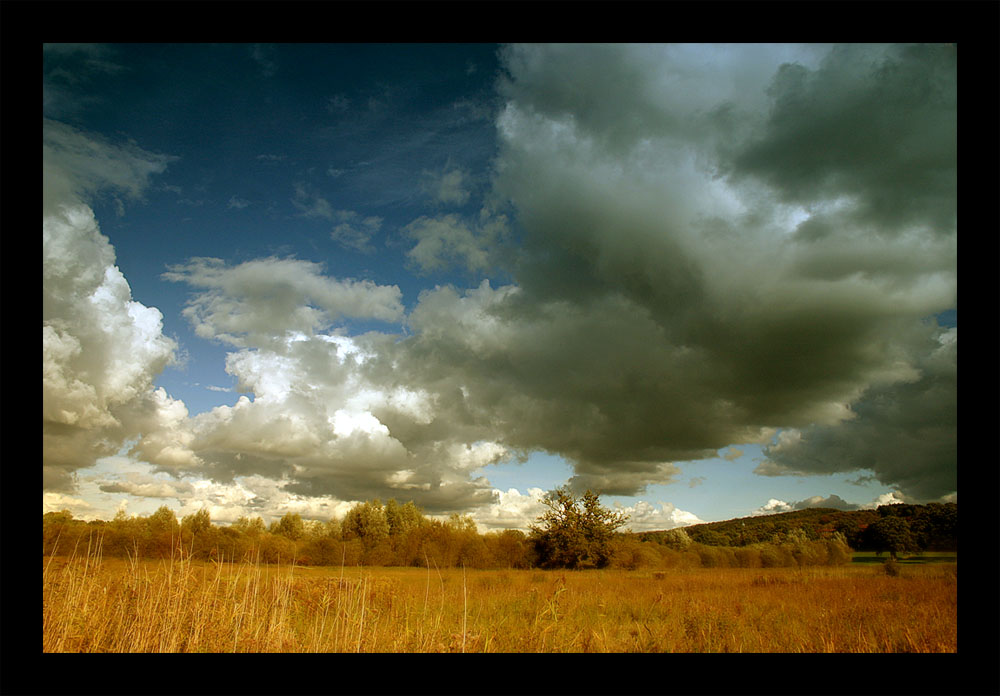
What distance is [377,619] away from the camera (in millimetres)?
5891

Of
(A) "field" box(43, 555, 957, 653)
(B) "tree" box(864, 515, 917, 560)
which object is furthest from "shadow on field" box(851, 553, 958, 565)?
(A) "field" box(43, 555, 957, 653)

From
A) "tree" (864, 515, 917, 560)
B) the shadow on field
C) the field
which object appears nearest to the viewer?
the field

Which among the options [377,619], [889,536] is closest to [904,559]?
[889,536]

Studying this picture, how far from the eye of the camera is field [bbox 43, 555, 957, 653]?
493 cm

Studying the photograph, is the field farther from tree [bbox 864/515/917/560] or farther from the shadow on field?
tree [bbox 864/515/917/560]

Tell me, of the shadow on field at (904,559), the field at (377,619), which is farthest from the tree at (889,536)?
the field at (377,619)

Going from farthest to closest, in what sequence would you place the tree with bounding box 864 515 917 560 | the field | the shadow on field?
the tree with bounding box 864 515 917 560 → the shadow on field → the field

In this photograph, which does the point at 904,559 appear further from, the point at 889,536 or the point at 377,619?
the point at 377,619
